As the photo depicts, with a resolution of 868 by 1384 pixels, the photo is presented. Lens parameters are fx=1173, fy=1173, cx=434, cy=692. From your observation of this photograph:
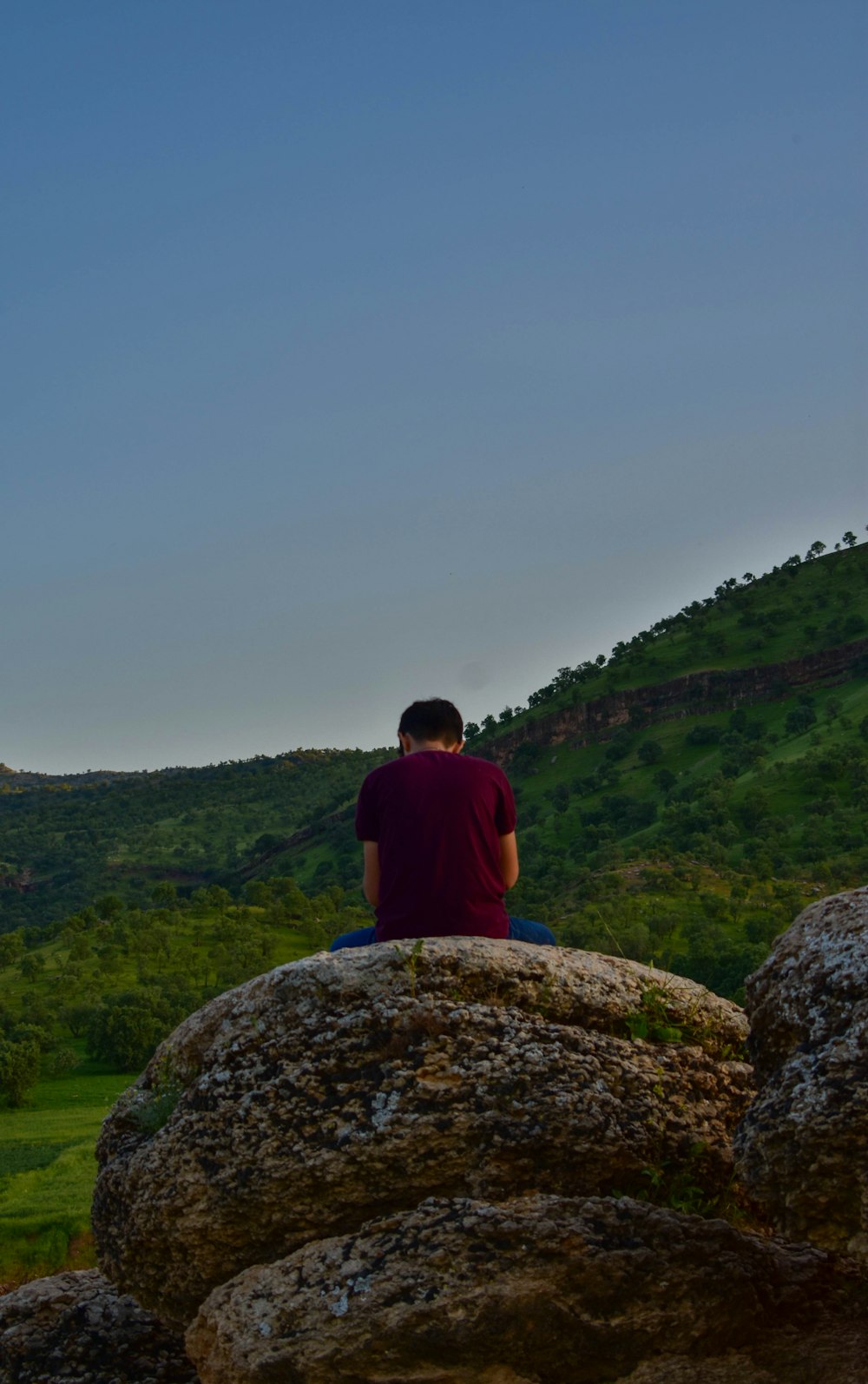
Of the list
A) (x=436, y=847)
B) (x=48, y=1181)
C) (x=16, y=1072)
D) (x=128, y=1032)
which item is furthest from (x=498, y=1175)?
(x=128, y=1032)

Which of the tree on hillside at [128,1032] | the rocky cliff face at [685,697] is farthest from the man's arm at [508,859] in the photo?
the rocky cliff face at [685,697]

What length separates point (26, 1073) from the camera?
5650 cm

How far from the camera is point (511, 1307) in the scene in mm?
Result: 6699

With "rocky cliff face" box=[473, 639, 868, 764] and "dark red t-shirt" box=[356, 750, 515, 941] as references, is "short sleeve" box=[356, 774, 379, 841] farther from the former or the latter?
"rocky cliff face" box=[473, 639, 868, 764]

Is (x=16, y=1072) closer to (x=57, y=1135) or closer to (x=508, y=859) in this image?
(x=57, y=1135)

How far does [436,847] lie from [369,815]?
62 centimetres

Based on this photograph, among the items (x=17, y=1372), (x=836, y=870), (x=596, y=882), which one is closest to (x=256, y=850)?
(x=596, y=882)

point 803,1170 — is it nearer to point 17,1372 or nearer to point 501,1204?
point 501,1204

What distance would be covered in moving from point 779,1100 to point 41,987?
81840 millimetres

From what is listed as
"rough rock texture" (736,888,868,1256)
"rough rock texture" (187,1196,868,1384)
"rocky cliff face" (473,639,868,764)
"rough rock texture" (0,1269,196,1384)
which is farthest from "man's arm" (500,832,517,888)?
"rocky cliff face" (473,639,868,764)

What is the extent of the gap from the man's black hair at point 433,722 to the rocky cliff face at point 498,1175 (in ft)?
5.66

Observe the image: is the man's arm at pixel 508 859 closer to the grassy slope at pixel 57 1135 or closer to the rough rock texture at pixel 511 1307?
the rough rock texture at pixel 511 1307

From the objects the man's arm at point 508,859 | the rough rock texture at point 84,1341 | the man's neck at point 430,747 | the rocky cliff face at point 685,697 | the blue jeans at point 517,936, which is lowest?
the rough rock texture at point 84,1341

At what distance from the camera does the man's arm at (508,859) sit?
8.73 metres
